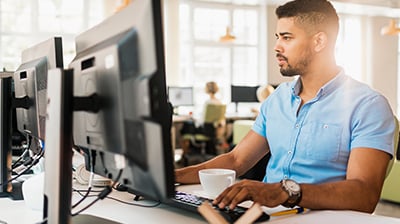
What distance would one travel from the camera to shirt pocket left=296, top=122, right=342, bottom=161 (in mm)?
1540

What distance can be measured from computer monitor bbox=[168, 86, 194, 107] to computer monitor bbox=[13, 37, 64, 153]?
582cm

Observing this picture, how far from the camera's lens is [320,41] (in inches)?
66.3

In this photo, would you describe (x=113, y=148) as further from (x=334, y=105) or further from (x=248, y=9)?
(x=248, y=9)

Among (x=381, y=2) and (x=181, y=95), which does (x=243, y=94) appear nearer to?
(x=181, y=95)

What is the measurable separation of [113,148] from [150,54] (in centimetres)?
22

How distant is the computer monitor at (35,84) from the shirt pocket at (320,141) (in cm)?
81

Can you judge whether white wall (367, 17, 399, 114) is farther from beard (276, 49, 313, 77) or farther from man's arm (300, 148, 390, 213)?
man's arm (300, 148, 390, 213)

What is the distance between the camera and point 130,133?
2.55 ft

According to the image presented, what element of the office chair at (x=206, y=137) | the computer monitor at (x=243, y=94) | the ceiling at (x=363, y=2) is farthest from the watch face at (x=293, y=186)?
the ceiling at (x=363, y=2)

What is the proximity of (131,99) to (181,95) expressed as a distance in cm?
674

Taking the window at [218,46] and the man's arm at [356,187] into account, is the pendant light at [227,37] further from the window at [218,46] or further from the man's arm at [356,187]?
the man's arm at [356,187]

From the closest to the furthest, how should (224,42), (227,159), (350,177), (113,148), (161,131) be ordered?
(161,131)
(113,148)
(350,177)
(227,159)
(224,42)

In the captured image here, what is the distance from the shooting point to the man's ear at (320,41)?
5.49 feet

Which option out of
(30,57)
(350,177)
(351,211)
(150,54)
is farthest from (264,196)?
(30,57)
